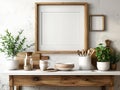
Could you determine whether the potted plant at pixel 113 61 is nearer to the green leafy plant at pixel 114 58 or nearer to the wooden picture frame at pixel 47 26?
Result: the green leafy plant at pixel 114 58

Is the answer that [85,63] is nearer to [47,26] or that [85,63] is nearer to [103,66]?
[103,66]

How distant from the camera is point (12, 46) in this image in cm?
287

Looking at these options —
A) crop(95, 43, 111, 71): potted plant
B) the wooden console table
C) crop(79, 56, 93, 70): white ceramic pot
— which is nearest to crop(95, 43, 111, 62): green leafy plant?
crop(95, 43, 111, 71): potted plant

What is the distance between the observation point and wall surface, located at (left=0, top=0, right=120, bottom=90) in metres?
3.05

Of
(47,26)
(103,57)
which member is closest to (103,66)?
(103,57)

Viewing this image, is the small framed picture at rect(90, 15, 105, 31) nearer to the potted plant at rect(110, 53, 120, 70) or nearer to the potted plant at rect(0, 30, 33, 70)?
the potted plant at rect(110, 53, 120, 70)

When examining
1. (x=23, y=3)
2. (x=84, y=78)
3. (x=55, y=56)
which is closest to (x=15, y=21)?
(x=23, y=3)

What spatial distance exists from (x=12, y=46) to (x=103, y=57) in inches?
43.4

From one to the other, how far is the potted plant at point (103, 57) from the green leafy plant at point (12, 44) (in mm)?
893

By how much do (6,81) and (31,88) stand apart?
341 millimetres

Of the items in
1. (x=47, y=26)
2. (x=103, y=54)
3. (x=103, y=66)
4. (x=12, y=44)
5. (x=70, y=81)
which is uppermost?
(x=47, y=26)

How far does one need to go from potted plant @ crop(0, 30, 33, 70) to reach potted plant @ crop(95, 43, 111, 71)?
895 millimetres

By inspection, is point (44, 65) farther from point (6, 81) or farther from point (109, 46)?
point (109, 46)

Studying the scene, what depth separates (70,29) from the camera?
9.96 ft
